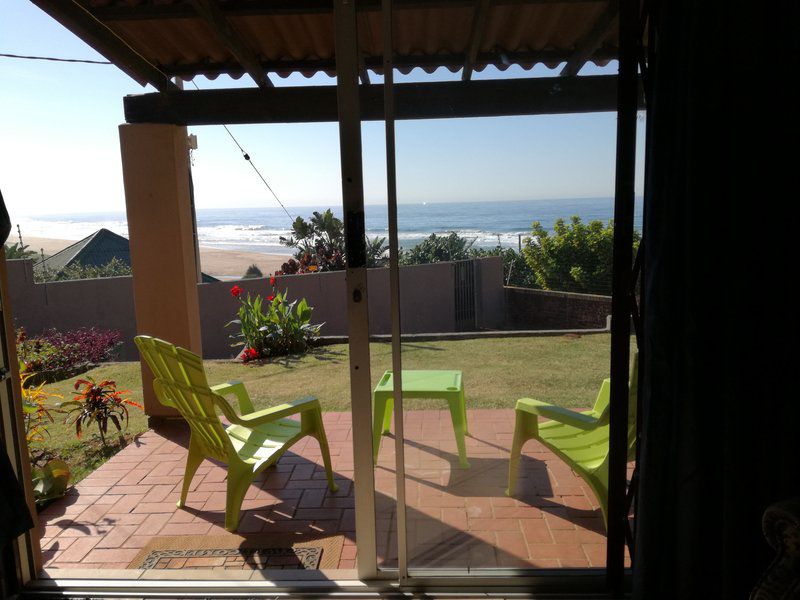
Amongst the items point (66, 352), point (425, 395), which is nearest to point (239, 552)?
point (425, 395)

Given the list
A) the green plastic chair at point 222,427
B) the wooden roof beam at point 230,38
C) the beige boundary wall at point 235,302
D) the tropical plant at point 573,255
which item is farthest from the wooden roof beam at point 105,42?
the tropical plant at point 573,255

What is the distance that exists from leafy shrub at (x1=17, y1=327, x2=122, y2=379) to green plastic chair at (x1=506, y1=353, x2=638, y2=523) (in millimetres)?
5387

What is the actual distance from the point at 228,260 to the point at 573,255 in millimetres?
30136

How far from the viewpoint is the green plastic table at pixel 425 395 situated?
87.3 inches

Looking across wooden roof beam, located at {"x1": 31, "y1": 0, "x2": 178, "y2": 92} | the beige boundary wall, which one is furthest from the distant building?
wooden roof beam, located at {"x1": 31, "y1": 0, "x2": 178, "y2": 92}

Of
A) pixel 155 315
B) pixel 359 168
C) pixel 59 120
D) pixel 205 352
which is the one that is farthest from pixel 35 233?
pixel 359 168

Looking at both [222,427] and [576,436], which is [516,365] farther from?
[222,427]

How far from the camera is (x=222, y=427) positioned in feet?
9.22

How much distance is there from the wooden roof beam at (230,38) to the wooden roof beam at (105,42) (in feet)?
2.20

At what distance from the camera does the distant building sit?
1337cm

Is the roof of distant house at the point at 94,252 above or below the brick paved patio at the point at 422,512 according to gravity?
above

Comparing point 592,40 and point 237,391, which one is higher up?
point 592,40

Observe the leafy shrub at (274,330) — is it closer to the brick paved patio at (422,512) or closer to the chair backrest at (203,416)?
the brick paved patio at (422,512)

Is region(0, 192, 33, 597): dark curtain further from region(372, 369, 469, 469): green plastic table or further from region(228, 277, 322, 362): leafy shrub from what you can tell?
region(228, 277, 322, 362): leafy shrub
